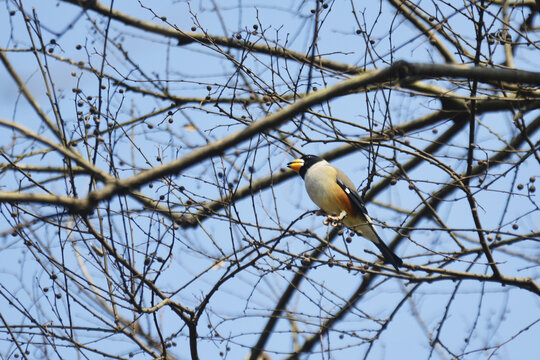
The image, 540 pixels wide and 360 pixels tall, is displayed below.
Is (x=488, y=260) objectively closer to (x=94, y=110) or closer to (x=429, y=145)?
(x=429, y=145)

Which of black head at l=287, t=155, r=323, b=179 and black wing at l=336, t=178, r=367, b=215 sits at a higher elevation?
black head at l=287, t=155, r=323, b=179

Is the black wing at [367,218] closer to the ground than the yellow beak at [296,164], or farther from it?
closer to the ground

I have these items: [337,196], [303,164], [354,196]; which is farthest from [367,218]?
[303,164]

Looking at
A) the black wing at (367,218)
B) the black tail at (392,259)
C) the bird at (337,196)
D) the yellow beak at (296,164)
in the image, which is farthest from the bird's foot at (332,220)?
the yellow beak at (296,164)

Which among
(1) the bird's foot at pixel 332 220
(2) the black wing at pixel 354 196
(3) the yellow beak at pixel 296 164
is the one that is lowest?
(1) the bird's foot at pixel 332 220

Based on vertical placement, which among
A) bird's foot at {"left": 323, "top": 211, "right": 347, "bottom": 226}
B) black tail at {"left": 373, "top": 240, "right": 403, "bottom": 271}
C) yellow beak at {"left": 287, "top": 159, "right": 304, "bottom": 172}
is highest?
yellow beak at {"left": 287, "top": 159, "right": 304, "bottom": 172}

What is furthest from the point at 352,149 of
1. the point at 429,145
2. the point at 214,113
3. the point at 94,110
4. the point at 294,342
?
the point at 94,110

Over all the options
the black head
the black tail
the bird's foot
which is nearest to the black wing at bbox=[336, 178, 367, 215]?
the bird's foot

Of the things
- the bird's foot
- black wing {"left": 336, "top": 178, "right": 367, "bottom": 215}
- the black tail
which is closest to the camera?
the black tail

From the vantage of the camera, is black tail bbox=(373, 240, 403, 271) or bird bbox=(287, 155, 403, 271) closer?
black tail bbox=(373, 240, 403, 271)

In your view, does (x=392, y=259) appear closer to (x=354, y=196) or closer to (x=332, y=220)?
(x=332, y=220)

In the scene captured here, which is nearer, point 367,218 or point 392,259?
point 392,259

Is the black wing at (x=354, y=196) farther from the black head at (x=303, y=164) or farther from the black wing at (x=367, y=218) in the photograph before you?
the black head at (x=303, y=164)

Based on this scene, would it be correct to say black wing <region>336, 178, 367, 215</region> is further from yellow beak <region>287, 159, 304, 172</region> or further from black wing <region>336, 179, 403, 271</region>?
yellow beak <region>287, 159, 304, 172</region>
